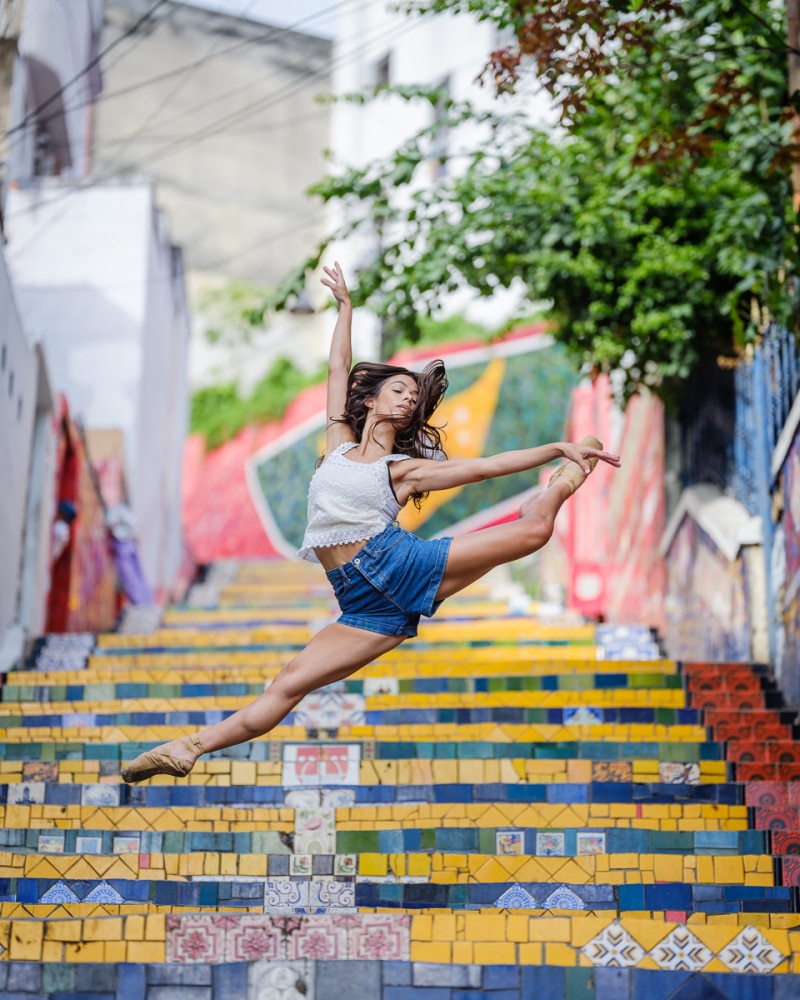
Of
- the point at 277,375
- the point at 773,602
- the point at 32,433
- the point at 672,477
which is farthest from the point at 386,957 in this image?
the point at 277,375

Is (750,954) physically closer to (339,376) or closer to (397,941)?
(397,941)

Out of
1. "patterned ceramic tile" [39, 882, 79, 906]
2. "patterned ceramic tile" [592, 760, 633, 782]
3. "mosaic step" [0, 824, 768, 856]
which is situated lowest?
"patterned ceramic tile" [39, 882, 79, 906]

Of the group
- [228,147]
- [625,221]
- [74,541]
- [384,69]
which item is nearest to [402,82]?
[384,69]

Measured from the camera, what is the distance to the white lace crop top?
410 cm

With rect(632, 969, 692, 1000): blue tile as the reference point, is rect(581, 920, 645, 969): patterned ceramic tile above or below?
above

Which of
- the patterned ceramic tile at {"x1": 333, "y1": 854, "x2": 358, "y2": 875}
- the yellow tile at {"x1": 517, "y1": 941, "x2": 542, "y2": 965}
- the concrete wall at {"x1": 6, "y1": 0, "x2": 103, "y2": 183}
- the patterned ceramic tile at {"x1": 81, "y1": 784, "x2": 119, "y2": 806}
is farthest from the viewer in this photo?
the concrete wall at {"x1": 6, "y1": 0, "x2": 103, "y2": 183}

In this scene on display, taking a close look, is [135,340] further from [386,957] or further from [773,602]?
[386,957]

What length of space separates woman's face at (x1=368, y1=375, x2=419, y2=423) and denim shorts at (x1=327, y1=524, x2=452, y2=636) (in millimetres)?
379

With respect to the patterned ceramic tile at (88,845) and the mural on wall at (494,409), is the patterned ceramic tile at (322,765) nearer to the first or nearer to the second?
the patterned ceramic tile at (88,845)

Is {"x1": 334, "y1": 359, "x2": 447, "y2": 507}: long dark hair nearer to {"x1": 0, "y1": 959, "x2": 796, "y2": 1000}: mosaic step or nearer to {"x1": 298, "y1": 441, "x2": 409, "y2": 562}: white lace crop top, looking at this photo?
{"x1": 298, "y1": 441, "x2": 409, "y2": 562}: white lace crop top

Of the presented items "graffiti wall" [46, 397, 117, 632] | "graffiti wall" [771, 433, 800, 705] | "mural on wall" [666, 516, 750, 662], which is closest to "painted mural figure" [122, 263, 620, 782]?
"graffiti wall" [771, 433, 800, 705]

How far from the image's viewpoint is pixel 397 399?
4.27 metres

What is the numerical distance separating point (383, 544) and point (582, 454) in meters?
0.69

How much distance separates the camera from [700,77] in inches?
313
